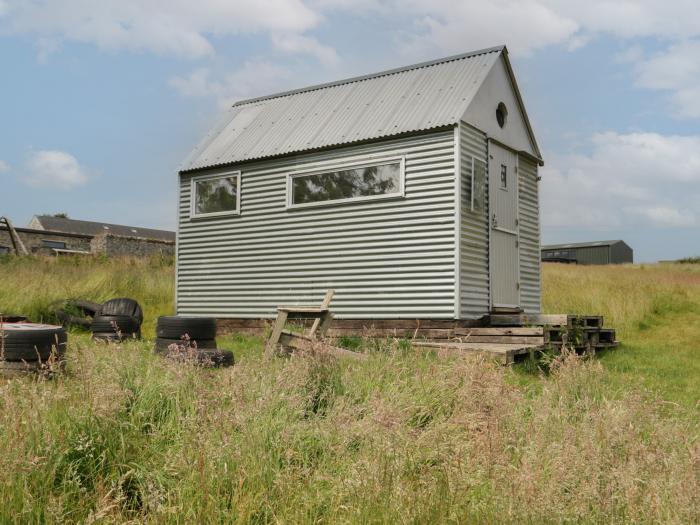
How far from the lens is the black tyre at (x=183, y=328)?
9352 mm

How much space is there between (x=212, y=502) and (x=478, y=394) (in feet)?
5.56

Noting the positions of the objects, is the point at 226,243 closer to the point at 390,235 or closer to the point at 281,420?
the point at 390,235

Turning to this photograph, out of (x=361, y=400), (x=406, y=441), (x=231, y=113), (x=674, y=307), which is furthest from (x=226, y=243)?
(x=406, y=441)

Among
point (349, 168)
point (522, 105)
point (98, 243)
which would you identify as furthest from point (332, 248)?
point (98, 243)

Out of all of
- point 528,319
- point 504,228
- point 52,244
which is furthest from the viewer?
point 52,244

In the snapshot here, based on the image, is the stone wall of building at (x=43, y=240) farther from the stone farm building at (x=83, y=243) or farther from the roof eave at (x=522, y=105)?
the roof eave at (x=522, y=105)

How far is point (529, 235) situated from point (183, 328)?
782cm

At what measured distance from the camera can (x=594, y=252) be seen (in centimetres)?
5344

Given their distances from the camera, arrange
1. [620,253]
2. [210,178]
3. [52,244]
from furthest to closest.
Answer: [620,253], [52,244], [210,178]

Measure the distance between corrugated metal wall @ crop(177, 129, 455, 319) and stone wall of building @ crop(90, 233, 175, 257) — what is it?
20867mm

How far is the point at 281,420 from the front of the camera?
13.4ft

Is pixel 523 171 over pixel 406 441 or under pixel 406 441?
over

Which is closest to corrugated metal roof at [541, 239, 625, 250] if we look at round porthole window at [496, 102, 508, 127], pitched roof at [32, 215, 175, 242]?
pitched roof at [32, 215, 175, 242]

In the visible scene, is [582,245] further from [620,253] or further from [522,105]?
[522,105]
